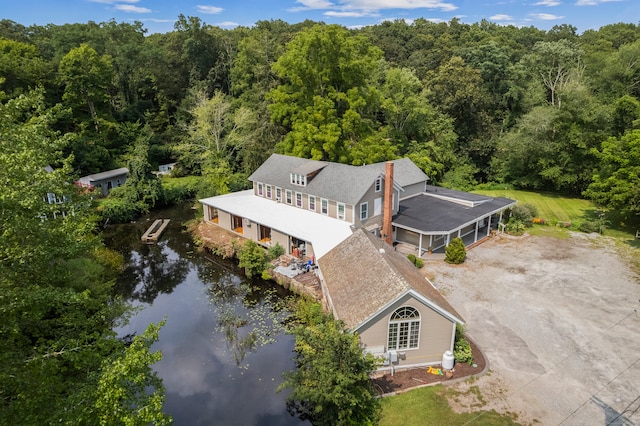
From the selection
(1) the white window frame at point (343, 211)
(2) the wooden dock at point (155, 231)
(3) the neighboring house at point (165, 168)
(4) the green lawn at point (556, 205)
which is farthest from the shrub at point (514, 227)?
(3) the neighboring house at point (165, 168)

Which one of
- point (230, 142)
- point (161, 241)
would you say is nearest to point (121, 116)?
point (230, 142)

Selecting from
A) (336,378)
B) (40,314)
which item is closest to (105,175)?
(40,314)

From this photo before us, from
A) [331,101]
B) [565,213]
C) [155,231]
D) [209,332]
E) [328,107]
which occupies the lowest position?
[209,332]

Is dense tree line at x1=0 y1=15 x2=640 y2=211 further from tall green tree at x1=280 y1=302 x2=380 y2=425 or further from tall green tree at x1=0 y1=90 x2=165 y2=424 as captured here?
tall green tree at x1=280 y1=302 x2=380 y2=425

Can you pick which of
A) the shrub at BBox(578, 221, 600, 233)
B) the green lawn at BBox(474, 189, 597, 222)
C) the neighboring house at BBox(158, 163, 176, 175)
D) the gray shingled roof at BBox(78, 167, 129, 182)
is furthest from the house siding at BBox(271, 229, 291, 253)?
the neighboring house at BBox(158, 163, 176, 175)

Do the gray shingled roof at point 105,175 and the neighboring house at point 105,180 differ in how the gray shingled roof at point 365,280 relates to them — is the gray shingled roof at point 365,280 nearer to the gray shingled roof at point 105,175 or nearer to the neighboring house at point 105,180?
the neighboring house at point 105,180

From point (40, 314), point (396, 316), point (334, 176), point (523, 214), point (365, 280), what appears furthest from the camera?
point (523, 214)

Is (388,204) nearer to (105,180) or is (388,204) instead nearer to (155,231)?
(155,231)
